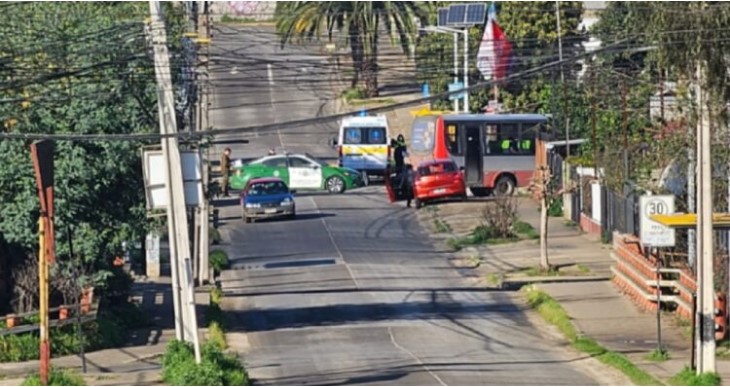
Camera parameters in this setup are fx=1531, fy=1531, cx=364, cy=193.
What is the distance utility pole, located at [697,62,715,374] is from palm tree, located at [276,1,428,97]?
33805mm

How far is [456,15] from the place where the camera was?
58.6 metres

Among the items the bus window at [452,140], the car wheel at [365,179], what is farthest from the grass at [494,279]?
the car wheel at [365,179]

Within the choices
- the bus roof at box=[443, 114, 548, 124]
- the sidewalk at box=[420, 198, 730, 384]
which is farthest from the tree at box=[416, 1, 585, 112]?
the sidewalk at box=[420, 198, 730, 384]

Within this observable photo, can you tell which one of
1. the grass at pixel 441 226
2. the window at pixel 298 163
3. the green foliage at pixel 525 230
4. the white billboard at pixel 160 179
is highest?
the white billboard at pixel 160 179

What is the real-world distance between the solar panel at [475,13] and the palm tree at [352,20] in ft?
8.11

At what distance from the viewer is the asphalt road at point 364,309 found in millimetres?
23703

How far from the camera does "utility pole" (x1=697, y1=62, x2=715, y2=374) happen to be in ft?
70.2

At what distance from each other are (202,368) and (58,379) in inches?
87.0

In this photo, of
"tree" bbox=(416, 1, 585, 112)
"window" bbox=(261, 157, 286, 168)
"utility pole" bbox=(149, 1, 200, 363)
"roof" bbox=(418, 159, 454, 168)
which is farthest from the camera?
"tree" bbox=(416, 1, 585, 112)

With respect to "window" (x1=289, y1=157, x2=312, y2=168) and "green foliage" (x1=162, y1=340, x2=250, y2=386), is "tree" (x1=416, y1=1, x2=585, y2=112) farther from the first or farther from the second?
"green foliage" (x1=162, y1=340, x2=250, y2=386)

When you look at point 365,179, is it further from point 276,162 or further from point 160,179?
point 160,179

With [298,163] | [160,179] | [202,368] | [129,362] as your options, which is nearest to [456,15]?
[298,163]

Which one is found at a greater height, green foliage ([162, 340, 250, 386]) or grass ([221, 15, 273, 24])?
grass ([221, 15, 273, 24])

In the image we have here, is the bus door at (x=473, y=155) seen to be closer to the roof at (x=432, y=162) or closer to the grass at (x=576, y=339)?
the roof at (x=432, y=162)
